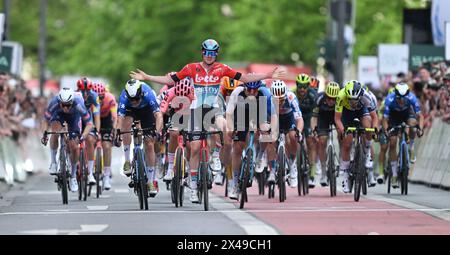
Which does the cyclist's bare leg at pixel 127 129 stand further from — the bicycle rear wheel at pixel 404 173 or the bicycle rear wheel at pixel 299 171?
the bicycle rear wheel at pixel 404 173

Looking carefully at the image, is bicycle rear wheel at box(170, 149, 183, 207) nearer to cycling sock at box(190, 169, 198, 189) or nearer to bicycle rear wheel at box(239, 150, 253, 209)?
cycling sock at box(190, 169, 198, 189)

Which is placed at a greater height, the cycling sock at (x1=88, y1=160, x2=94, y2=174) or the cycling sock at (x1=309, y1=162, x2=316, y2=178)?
the cycling sock at (x1=88, y1=160, x2=94, y2=174)

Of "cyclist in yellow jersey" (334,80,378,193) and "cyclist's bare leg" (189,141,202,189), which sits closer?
"cyclist's bare leg" (189,141,202,189)

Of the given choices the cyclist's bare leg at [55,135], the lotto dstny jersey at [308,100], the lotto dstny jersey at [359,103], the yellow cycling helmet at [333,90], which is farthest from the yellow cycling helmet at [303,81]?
the cyclist's bare leg at [55,135]

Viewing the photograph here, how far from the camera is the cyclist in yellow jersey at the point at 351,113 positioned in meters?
23.5

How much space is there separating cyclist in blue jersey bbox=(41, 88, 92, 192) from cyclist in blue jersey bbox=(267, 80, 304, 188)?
2708 mm

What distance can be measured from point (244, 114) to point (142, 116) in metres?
1.52

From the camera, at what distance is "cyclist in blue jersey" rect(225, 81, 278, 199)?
21047 millimetres

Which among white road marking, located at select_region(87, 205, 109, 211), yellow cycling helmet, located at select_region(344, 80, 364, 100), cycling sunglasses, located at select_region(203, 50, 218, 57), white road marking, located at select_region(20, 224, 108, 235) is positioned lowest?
white road marking, located at select_region(87, 205, 109, 211)

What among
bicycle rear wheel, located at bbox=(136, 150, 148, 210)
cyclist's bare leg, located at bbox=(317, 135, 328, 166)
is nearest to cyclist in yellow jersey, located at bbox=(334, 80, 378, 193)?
cyclist's bare leg, located at bbox=(317, 135, 328, 166)

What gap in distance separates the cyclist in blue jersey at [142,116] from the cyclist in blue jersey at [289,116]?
224 cm

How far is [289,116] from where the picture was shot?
24.1 meters

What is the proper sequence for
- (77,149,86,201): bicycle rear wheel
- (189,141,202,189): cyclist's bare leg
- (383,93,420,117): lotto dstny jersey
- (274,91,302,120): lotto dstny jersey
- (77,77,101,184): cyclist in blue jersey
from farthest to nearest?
(383,93,420,117): lotto dstny jersey, (77,77,101,184): cyclist in blue jersey, (77,149,86,201): bicycle rear wheel, (274,91,302,120): lotto dstny jersey, (189,141,202,189): cyclist's bare leg
